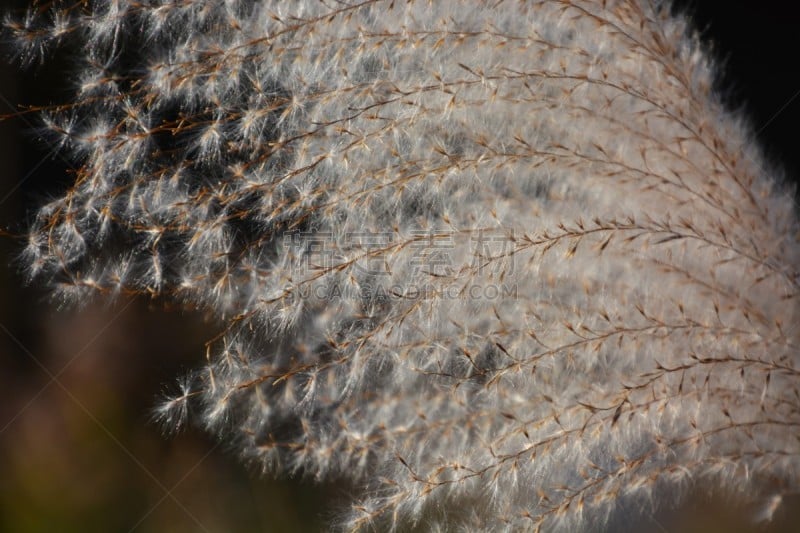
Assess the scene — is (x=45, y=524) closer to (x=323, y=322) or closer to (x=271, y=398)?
(x=271, y=398)

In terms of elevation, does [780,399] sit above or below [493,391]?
above

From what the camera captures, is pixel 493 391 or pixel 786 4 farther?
pixel 786 4

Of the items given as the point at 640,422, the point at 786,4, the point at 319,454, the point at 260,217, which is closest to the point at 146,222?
the point at 260,217

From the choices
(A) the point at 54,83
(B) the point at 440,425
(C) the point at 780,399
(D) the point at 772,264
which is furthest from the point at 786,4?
(A) the point at 54,83

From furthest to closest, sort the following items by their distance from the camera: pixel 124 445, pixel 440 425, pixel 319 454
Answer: pixel 124 445, pixel 319 454, pixel 440 425

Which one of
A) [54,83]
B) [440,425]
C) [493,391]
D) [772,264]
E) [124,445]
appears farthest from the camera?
[124,445]

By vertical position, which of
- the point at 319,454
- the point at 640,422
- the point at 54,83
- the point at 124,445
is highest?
the point at 640,422

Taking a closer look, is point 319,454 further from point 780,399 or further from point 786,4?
point 786,4
